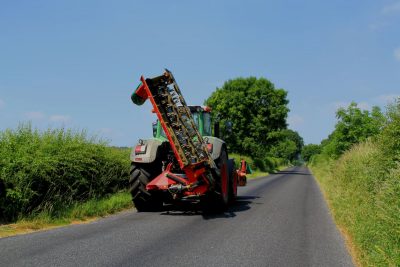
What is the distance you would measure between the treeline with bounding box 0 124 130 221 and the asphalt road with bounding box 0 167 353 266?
3.47 ft

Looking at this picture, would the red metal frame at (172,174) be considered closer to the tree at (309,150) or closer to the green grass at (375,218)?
the green grass at (375,218)

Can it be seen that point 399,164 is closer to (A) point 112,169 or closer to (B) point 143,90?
(B) point 143,90

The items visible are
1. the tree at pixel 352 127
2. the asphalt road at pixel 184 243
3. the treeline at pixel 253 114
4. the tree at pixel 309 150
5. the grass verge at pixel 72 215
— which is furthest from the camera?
the tree at pixel 309 150

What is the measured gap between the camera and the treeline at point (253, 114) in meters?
46.1

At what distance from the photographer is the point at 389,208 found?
19.7 feet

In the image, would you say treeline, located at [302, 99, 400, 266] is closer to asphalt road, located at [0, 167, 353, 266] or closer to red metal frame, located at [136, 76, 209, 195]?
asphalt road, located at [0, 167, 353, 266]

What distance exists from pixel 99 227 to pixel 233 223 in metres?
2.74

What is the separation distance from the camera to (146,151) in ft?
32.2

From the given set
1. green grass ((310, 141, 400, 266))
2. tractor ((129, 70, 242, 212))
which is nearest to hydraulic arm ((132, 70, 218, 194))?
tractor ((129, 70, 242, 212))

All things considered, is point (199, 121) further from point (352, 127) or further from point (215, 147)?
point (352, 127)

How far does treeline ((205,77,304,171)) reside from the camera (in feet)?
151

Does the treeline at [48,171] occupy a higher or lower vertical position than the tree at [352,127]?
lower

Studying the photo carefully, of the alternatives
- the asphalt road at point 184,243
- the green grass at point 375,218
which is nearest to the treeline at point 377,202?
the green grass at point 375,218

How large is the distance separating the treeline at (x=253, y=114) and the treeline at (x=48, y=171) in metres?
35.0
